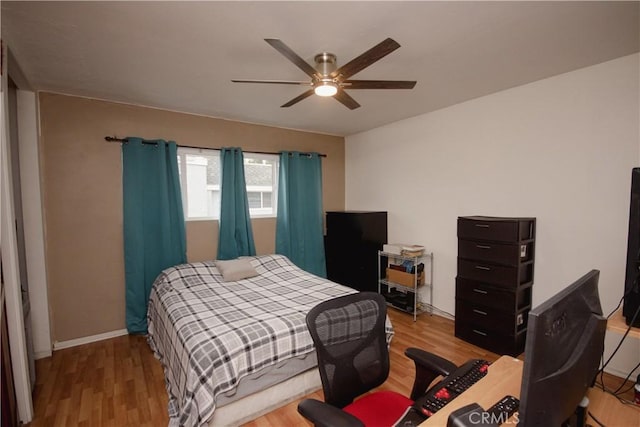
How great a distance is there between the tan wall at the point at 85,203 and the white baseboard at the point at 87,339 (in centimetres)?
4

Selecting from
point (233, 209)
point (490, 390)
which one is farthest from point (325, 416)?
point (233, 209)

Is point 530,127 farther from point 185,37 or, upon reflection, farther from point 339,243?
point 185,37

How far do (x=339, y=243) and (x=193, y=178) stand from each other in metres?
2.14

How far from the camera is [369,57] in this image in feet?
5.25

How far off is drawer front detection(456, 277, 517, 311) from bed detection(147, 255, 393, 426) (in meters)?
1.06

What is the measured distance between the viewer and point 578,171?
8.05ft

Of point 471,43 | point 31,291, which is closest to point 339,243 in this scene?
point 471,43

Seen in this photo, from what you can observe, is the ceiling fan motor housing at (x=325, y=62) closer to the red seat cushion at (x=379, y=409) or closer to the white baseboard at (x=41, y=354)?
the red seat cushion at (x=379, y=409)

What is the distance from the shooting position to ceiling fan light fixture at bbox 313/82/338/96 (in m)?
1.93

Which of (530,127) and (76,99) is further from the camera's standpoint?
(76,99)

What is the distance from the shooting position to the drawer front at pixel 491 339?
103 inches

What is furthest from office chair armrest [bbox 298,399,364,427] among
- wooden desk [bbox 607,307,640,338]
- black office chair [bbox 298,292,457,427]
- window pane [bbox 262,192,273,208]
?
window pane [bbox 262,192,273,208]

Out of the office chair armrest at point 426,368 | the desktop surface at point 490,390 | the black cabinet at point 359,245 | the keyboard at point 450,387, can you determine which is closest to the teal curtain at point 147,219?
the black cabinet at point 359,245

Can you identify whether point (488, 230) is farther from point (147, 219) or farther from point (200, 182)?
point (147, 219)
